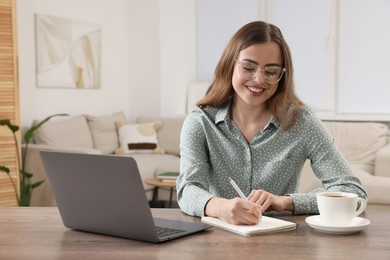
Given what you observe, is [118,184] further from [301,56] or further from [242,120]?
[301,56]

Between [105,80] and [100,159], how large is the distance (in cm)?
494

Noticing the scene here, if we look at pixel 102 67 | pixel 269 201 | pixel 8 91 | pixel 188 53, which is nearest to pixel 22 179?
pixel 8 91

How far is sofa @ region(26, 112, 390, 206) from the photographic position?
15.4 feet

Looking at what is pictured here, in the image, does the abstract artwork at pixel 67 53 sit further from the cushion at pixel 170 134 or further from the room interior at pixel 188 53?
the cushion at pixel 170 134

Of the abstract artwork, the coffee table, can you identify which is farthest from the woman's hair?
the abstract artwork

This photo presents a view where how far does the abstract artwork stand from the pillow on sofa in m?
0.56

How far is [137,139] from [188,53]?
4.42 feet

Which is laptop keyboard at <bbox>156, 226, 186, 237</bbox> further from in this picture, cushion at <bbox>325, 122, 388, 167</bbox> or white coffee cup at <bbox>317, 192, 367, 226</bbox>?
cushion at <bbox>325, 122, 388, 167</bbox>

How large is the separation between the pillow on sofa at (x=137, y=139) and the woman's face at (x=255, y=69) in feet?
12.9

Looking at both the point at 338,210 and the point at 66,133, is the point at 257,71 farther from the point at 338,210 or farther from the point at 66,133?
the point at 66,133

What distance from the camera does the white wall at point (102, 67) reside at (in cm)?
520

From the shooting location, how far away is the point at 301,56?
6.21 m

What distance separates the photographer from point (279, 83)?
1929 millimetres

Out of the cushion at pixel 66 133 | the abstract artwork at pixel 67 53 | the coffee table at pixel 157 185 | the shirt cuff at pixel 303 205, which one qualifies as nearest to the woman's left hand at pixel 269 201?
the shirt cuff at pixel 303 205
